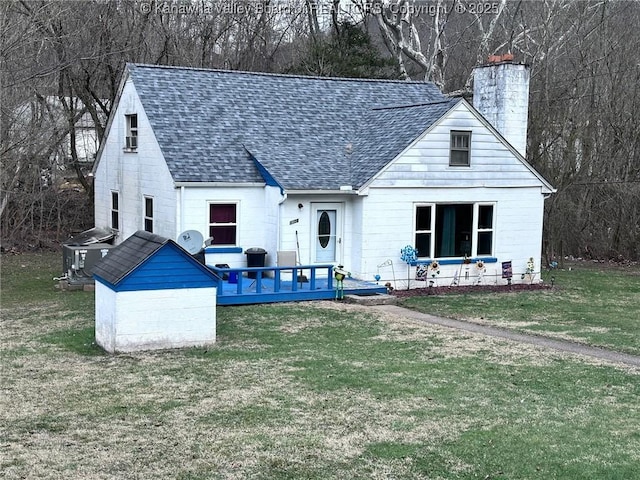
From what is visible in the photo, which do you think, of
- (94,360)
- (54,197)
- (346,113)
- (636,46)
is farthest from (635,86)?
(94,360)

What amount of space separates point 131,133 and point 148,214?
2.65 meters

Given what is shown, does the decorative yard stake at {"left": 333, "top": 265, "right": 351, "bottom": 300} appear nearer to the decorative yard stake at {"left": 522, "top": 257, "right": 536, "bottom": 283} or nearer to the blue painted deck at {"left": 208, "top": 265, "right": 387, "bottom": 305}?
the blue painted deck at {"left": 208, "top": 265, "right": 387, "bottom": 305}

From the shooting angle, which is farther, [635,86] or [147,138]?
[635,86]

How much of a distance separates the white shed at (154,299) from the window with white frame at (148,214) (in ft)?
26.6

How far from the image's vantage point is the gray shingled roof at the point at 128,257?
1270 centimetres

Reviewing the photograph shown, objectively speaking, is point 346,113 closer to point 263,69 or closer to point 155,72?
point 155,72

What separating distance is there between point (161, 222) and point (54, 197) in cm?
1159

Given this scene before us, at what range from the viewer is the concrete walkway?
13117 mm

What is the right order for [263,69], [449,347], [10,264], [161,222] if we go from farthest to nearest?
[263,69], [10,264], [161,222], [449,347]

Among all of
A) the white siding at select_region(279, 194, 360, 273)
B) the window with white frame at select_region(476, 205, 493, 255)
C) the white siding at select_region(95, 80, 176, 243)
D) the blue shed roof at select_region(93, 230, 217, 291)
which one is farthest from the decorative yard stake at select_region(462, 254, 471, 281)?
the blue shed roof at select_region(93, 230, 217, 291)

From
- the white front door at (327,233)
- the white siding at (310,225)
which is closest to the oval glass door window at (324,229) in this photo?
the white front door at (327,233)

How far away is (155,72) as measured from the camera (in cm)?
2184

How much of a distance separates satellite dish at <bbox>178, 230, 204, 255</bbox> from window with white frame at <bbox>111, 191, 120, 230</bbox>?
722cm

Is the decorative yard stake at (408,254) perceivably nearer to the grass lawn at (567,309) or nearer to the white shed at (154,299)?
the grass lawn at (567,309)
